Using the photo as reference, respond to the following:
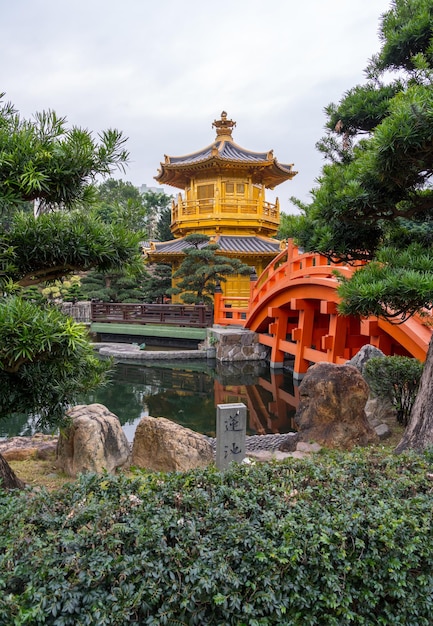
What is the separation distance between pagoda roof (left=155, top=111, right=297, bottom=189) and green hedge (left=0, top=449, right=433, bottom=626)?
664 inches

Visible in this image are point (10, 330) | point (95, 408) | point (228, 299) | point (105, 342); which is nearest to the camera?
point (10, 330)

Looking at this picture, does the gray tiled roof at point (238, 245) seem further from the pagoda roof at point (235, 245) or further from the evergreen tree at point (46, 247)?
the evergreen tree at point (46, 247)

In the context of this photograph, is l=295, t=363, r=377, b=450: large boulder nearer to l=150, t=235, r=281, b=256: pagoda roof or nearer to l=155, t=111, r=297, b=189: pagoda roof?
l=150, t=235, r=281, b=256: pagoda roof

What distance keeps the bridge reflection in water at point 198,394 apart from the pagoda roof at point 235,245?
5546mm

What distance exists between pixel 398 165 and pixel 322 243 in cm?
97

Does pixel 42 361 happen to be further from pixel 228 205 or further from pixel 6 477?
pixel 228 205

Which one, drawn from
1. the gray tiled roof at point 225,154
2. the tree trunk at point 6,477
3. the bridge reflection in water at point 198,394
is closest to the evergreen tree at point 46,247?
the tree trunk at point 6,477

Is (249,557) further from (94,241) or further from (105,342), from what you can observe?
(105,342)

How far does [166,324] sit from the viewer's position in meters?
16.4

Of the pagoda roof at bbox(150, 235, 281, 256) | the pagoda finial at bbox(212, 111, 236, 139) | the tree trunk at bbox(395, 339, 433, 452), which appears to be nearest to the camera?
the tree trunk at bbox(395, 339, 433, 452)

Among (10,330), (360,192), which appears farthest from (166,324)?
(10,330)

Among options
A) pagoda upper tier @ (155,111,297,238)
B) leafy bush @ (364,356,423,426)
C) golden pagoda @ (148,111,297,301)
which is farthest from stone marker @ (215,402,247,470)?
pagoda upper tier @ (155,111,297,238)

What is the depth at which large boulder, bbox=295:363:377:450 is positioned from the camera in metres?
5.10

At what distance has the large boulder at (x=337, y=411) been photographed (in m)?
5.10
